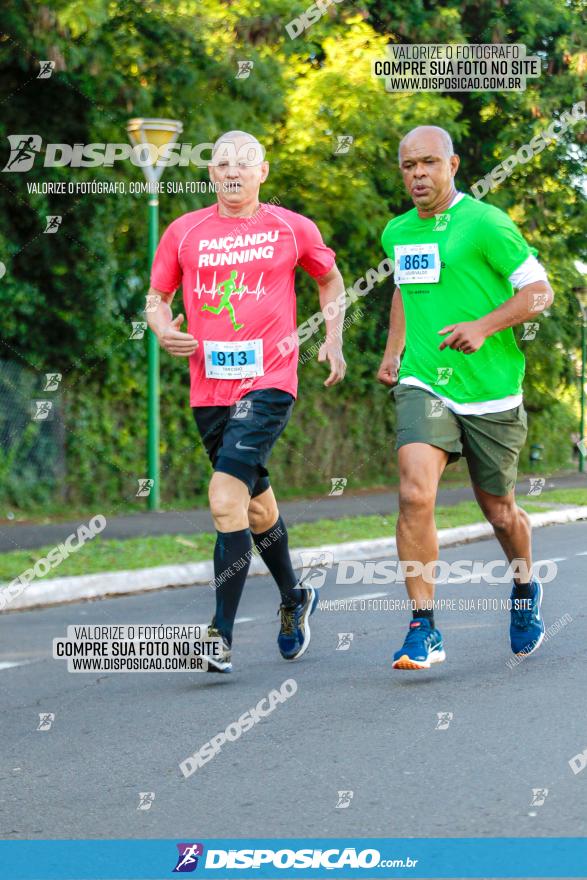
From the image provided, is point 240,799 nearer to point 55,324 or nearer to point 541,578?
point 541,578

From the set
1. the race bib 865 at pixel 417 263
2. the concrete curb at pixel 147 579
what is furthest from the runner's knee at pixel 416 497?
the concrete curb at pixel 147 579

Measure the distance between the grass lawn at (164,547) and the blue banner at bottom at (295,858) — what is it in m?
5.53

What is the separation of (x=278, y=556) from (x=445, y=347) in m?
1.31

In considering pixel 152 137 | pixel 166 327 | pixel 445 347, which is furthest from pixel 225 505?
pixel 152 137

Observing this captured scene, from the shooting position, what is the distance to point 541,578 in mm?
9414

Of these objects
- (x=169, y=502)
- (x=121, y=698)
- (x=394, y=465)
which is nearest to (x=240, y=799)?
(x=121, y=698)

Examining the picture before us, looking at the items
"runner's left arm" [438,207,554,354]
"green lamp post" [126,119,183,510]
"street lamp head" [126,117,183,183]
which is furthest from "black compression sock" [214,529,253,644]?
"street lamp head" [126,117,183,183]

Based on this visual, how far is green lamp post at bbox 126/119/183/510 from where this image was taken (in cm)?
1311

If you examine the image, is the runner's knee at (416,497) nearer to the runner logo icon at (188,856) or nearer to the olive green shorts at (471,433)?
the olive green shorts at (471,433)

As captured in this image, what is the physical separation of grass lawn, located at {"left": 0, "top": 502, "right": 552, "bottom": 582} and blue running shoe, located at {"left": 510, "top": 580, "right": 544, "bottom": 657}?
3.84 m

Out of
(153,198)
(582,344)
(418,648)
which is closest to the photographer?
(418,648)

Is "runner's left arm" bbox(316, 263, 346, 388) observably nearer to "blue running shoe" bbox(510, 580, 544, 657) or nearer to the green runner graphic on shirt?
the green runner graphic on shirt

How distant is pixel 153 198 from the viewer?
13.6 meters

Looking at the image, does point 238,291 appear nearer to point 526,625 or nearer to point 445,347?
point 445,347
